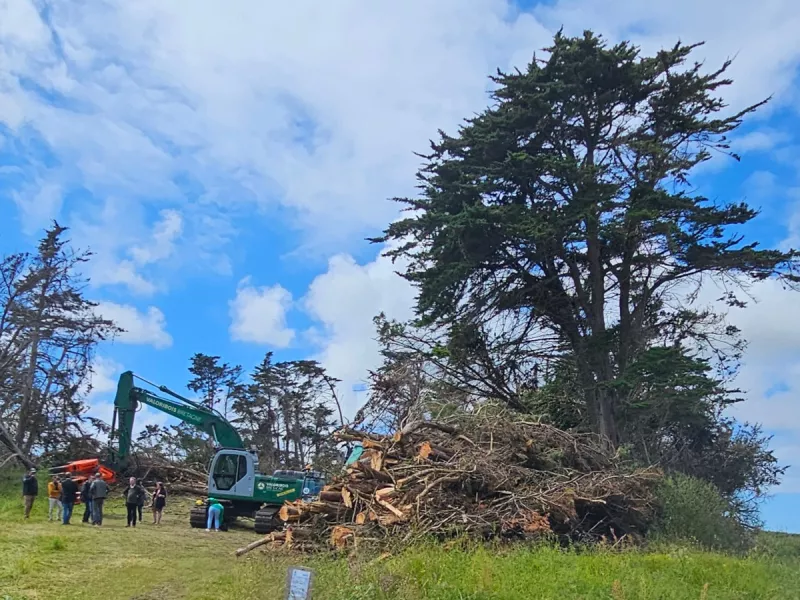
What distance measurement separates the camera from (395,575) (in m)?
8.18

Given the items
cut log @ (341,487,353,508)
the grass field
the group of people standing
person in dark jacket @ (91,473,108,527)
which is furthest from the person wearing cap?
cut log @ (341,487,353,508)

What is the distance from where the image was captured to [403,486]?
12.0 m

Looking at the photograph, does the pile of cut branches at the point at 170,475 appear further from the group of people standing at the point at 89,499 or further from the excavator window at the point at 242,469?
the excavator window at the point at 242,469

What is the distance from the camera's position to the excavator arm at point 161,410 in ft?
67.8

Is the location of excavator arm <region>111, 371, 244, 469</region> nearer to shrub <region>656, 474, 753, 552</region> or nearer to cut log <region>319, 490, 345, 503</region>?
cut log <region>319, 490, 345, 503</region>

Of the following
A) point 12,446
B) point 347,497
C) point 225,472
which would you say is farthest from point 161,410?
point 347,497

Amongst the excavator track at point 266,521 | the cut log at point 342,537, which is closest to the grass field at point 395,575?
the cut log at point 342,537

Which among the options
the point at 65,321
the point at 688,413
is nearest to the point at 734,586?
the point at 688,413

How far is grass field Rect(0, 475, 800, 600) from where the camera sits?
25.9 ft

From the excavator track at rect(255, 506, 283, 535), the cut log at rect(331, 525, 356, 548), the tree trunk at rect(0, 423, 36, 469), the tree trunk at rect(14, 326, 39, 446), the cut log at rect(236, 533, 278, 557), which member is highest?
the tree trunk at rect(14, 326, 39, 446)

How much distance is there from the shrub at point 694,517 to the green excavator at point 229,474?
7.98 m

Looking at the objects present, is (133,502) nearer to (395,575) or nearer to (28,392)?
(28,392)

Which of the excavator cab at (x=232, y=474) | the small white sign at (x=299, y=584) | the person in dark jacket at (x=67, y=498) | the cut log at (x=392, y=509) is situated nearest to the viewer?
the small white sign at (x=299, y=584)

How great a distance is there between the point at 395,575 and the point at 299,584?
6.82ft
